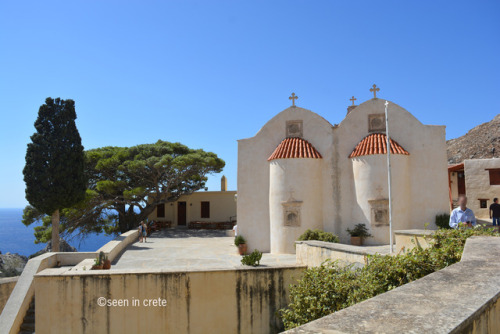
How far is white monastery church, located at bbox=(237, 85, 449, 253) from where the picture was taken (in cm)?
1642

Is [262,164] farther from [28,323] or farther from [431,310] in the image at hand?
[431,310]

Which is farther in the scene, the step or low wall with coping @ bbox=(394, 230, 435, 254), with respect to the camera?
the step

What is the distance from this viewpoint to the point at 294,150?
17.5 m

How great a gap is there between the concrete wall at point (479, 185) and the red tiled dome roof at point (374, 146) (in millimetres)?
7694

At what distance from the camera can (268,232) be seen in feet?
58.9

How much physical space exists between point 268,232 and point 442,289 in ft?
49.7

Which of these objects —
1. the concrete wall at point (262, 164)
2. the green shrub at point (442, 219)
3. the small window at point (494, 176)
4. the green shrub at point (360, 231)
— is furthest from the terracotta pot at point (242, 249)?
the small window at point (494, 176)

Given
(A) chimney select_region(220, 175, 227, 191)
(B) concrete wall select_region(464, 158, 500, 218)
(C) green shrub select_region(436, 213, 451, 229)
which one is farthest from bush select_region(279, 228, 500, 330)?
(A) chimney select_region(220, 175, 227, 191)

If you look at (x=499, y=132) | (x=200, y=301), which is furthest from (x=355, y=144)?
(x=499, y=132)

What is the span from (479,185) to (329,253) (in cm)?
1654

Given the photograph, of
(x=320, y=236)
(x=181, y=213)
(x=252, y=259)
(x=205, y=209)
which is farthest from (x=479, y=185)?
(x=181, y=213)

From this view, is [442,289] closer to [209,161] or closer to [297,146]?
[297,146]

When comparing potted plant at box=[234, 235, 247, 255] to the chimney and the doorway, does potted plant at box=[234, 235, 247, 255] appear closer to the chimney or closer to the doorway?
the chimney

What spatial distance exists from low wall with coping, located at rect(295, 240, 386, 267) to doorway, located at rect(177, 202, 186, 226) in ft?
73.2
